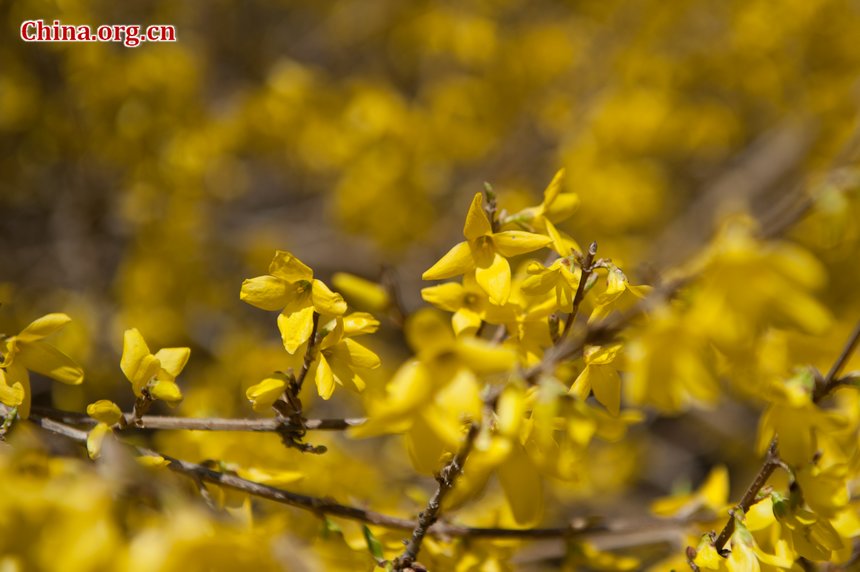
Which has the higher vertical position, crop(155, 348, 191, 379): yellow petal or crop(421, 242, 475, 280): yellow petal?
crop(421, 242, 475, 280): yellow petal

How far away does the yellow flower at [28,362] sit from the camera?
1221 mm

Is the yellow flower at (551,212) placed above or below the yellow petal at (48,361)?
above

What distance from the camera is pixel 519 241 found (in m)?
1.22

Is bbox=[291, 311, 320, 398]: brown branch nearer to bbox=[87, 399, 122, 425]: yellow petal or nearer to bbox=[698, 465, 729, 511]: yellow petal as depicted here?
bbox=[87, 399, 122, 425]: yellow petal

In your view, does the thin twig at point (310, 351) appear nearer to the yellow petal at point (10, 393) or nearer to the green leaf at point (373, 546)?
the green leaf at point (373, 546)

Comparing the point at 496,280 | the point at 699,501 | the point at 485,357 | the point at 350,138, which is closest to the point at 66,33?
the point at 350,138

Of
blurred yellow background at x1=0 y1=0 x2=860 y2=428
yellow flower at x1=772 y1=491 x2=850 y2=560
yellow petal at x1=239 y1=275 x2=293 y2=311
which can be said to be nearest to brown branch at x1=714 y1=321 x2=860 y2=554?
yellow flower at x1=772 y1=491 x2=850 y2=560

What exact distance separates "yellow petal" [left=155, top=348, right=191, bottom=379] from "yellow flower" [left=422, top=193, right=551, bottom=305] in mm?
540

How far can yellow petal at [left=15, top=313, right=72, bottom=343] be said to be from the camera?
4.09ft

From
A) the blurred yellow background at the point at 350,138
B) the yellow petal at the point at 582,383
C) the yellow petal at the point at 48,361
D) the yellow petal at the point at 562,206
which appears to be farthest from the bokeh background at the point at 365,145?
the yellow petal at the point at 582,383

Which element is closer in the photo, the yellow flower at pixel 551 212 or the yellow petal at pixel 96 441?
the yellow petal at pixel 96 441

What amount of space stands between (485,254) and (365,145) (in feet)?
9.29

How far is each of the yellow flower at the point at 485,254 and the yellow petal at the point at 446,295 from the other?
0.03m

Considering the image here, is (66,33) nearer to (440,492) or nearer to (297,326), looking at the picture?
(297,326)
